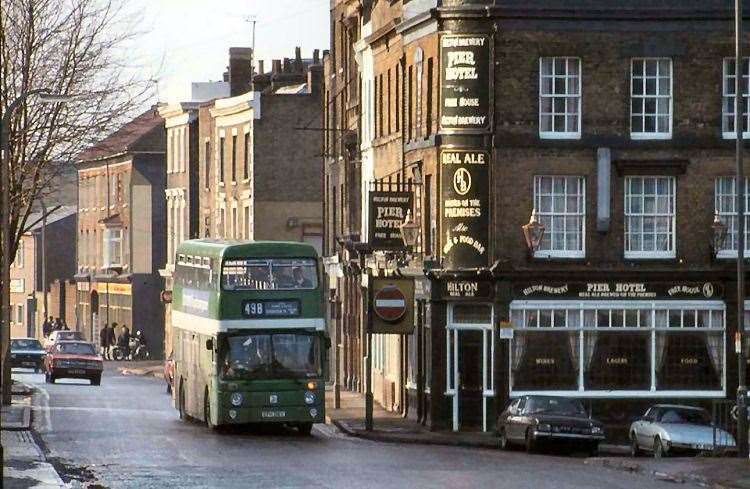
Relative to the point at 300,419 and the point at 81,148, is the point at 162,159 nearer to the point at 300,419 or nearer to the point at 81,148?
the point at 81,148

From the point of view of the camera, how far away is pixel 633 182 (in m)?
45.0

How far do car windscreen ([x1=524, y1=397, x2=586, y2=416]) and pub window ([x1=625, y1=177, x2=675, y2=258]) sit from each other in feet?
20.9

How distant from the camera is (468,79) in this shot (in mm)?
44500

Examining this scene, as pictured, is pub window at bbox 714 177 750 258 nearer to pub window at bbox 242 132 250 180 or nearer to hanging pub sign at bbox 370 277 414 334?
hanging pub sign at bbox 370 277 414 334

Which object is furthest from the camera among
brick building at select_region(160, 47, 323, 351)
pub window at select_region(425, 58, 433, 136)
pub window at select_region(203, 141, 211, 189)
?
pub window at select_region(203, 141, 211, 189)

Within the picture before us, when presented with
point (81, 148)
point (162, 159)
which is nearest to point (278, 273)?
point (81, 148)

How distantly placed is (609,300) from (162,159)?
5718 centimetres

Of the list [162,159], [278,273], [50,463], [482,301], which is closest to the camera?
[50,463]

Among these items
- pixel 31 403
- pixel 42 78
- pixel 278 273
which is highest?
pixel 42 78

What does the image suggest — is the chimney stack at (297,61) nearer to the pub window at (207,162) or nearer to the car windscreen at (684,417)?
the pub window at (207,162)

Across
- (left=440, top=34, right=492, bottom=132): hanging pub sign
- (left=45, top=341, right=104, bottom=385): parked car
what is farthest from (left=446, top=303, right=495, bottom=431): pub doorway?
(left=45, top=341, right=104, bottom=385): parked car

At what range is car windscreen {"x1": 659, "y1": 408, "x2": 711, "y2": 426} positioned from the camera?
3897cm

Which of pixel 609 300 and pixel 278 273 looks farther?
pixel 609 300

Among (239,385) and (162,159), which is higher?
(162,159)
